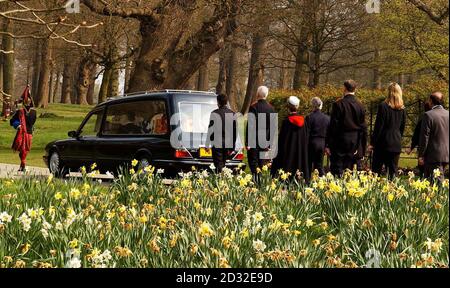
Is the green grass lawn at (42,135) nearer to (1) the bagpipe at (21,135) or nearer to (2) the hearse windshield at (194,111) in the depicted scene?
(1) the bagpipe at (21,135)

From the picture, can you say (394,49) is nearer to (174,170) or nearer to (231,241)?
(174,170)

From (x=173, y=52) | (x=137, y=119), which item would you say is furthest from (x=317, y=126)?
(x=173, y=52)

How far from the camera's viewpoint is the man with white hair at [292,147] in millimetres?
9602

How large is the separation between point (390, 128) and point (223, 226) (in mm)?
5135

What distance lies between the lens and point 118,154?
12766 millimetres

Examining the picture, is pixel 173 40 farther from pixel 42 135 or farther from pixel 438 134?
pixel 438 134

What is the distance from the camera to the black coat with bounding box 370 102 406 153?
9.31 metres

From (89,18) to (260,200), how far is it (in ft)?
81.9

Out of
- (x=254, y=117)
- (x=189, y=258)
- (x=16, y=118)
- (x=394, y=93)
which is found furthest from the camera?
(x=16, y=118)

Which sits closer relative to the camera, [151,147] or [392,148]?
[392,148]

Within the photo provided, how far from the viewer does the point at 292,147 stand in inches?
379

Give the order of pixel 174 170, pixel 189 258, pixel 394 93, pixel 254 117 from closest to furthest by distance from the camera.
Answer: pixel 189 258, pixel 394 93, pixel 254 117, pixel 174 170
